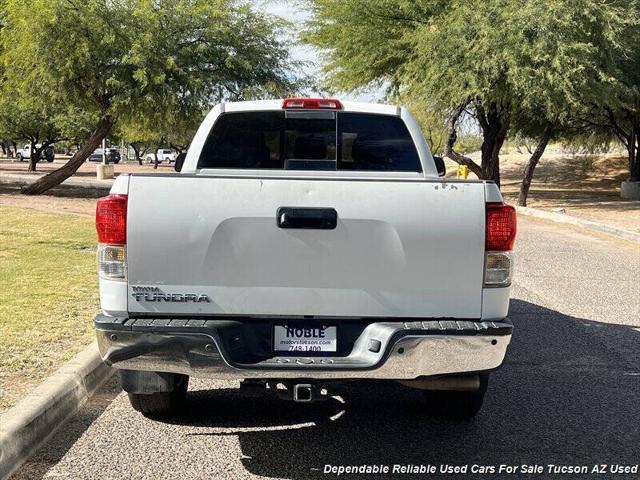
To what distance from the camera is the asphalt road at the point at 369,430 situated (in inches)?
169

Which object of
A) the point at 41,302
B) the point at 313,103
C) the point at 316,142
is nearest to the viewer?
the point at 313,103

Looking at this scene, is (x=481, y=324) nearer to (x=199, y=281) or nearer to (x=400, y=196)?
(x=400, y=196)

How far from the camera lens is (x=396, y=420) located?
16.6 ft

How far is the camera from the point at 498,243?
3.98 meters

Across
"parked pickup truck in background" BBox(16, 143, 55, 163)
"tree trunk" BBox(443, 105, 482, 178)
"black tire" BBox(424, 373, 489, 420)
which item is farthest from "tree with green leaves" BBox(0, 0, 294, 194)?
"parked pickup truck in background" BBox(16, 143, 55, 163)

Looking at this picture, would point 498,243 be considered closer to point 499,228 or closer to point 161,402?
point 499,228

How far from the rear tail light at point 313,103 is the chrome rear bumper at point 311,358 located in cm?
186

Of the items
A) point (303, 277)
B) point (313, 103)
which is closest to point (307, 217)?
point (303, 277)

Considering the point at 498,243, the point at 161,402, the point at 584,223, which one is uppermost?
the point at 498,243

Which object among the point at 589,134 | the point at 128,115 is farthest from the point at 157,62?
the point at 589,134

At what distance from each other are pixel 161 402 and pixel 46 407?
667 millimetres

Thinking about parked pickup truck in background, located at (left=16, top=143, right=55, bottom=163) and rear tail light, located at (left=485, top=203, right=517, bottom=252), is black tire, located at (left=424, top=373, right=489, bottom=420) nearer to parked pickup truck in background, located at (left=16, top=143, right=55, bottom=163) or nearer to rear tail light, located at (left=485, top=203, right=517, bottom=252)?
rear tail light, located at (left=485, top=203, right=517, bottom=252)

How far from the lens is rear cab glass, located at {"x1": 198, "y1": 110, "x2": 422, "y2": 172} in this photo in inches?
221

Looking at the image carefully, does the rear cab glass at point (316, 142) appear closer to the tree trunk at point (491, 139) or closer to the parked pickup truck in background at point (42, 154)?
the tree trunk at point (491, 139)
